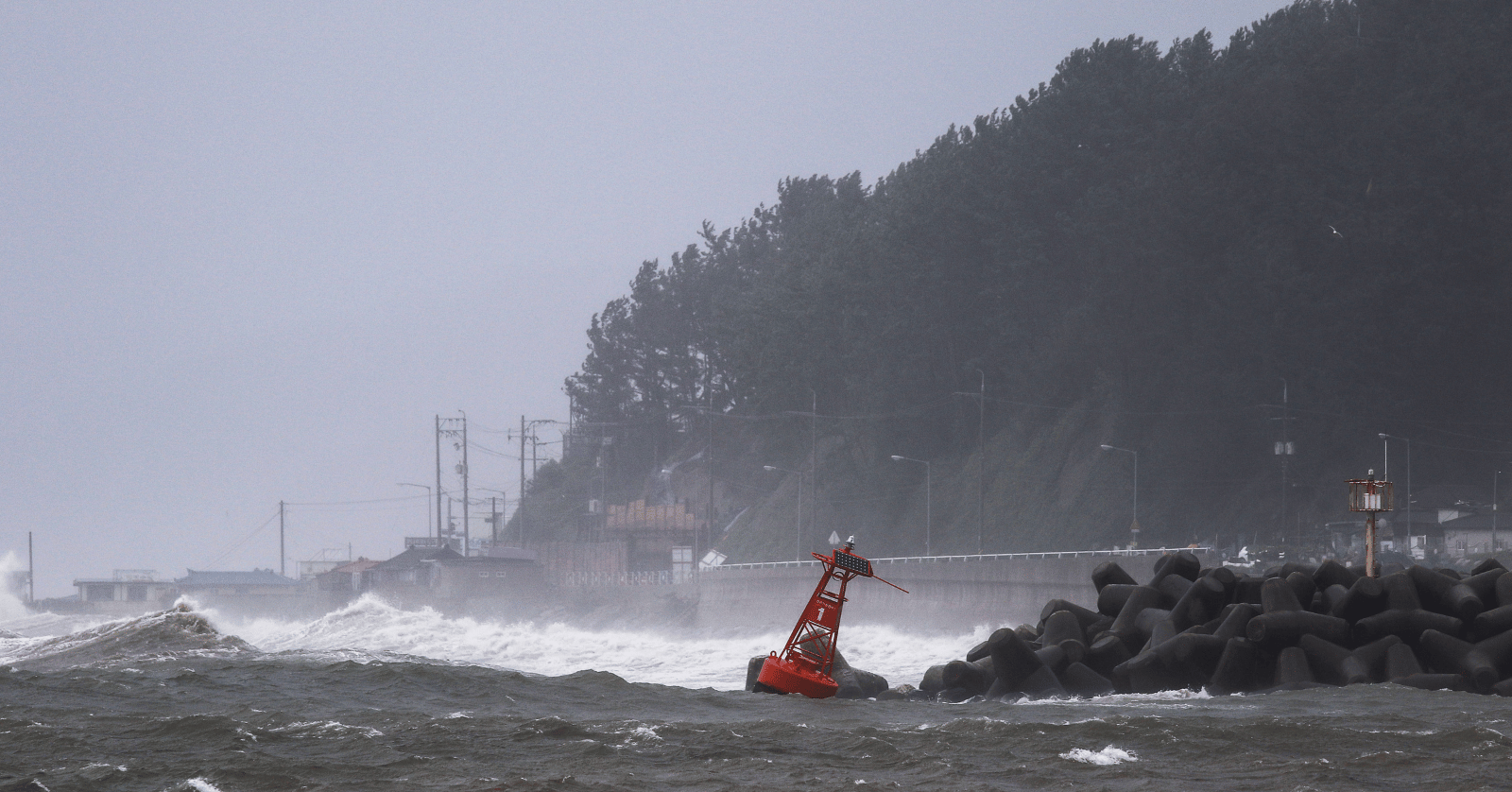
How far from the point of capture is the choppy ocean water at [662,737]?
1337cm

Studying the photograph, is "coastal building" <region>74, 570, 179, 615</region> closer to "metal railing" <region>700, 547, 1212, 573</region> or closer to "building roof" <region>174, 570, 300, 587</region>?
"building roof" <region>174, 570, 300, 587</region>

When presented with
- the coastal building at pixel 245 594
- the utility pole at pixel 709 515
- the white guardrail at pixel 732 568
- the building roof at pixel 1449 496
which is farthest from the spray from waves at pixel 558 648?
the coastal building at pixel 245 594

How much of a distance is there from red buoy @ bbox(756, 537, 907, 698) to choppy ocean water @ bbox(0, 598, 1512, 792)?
391 mm

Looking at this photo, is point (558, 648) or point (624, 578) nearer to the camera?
point (558, 648)

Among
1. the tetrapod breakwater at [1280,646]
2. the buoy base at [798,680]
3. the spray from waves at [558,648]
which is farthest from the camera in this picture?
the spray from waves at [558,648]

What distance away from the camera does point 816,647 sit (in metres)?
21.6

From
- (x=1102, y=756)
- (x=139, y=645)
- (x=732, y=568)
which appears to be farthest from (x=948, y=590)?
(x=1102, y=756)

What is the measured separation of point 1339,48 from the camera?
6956cm

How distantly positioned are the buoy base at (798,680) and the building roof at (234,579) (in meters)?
140

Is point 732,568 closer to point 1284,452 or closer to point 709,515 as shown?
point 709,515

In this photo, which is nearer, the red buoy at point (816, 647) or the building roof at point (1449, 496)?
the red buoy at point (816, 647)

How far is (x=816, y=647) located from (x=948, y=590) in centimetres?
3505

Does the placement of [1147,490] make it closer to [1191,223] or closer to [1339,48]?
[1191,223]

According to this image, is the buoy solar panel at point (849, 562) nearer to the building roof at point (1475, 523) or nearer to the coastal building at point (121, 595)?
the building roof at point (1475, 523)
